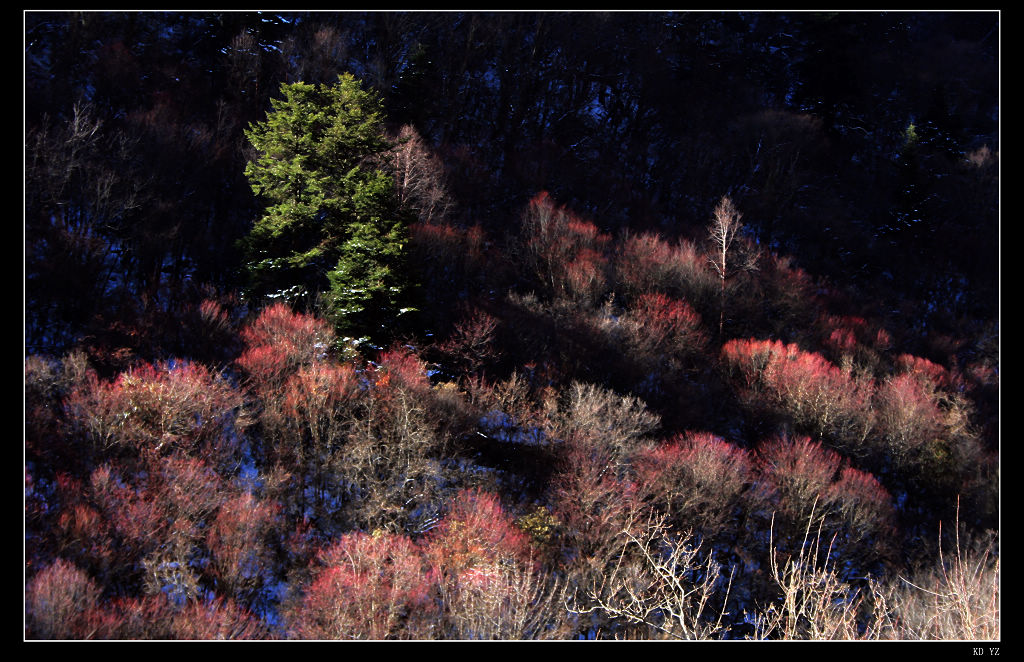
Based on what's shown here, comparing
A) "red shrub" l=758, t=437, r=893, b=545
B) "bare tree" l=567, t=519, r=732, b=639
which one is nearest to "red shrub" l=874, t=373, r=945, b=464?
"red shrub" l=758, t=437, r=893, b=545

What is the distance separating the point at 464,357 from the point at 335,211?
6.52 meters

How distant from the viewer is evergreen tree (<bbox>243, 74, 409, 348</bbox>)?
1823 centimetres

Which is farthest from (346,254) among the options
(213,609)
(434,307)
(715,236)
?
(715,236)

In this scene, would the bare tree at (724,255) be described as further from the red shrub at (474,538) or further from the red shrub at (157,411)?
the red shrub at (157,411)

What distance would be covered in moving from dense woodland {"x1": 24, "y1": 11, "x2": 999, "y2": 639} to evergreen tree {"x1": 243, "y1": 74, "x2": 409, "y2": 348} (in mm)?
122

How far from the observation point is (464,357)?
21.1m

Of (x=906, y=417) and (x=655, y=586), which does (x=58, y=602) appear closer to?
(x=655, y=586)

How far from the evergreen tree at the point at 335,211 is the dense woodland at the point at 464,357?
122 mm

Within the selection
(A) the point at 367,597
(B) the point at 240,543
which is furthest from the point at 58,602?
(A) the point at 367,597

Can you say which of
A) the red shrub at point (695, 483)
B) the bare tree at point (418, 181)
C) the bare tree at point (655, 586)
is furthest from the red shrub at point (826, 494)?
the bare tree at point (418, 181)

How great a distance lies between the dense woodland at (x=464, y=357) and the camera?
1349 cm

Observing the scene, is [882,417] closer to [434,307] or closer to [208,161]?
[434,307]

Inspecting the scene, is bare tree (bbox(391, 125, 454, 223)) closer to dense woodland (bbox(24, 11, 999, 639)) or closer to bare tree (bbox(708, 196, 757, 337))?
dense woodland (bbox(24, 11, 999, 639))
